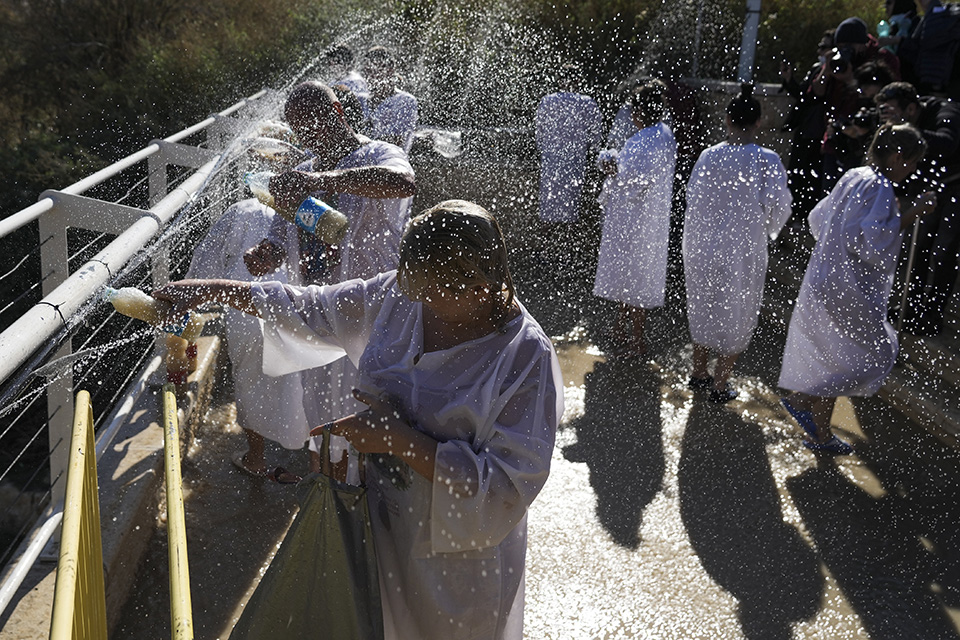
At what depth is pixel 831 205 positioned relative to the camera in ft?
17.6

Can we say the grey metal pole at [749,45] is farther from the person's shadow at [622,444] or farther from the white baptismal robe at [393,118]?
the person's shadow at [622,444]

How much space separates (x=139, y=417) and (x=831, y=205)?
13.0ft

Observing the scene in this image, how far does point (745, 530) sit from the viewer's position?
4.50 m

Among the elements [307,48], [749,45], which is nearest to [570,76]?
[749,45]

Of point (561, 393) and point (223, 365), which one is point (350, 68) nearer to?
point (223, 365)

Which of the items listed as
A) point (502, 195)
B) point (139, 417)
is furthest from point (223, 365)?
point (502, 195)

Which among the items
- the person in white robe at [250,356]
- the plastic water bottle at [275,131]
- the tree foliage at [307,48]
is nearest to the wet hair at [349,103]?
the plastic water bottle at [275,131]

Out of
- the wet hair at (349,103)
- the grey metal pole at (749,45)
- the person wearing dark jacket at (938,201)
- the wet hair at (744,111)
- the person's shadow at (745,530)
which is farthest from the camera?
the grey metal pole at (749,45)

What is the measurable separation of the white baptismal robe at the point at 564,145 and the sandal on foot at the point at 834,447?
5.08m

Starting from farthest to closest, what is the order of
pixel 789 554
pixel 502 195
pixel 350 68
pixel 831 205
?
pixel 502 195 < pixel 350 68 < pixel 831 205 < pixel 789 554

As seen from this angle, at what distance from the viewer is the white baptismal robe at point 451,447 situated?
2217 millimetres

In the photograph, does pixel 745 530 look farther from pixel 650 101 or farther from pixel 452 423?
pixel 650 101

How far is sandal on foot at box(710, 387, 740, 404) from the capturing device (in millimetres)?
6145

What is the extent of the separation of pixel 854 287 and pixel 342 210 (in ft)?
9.75
